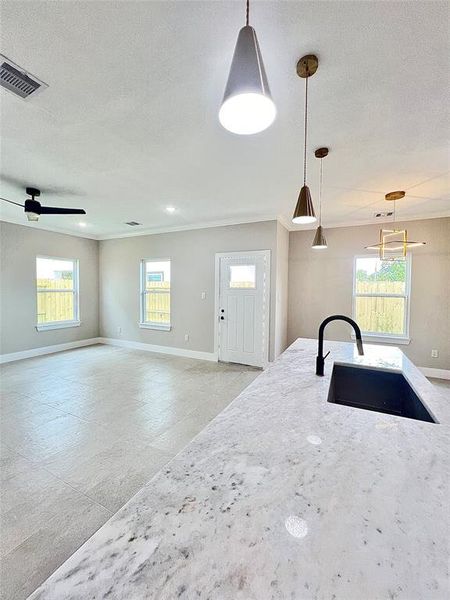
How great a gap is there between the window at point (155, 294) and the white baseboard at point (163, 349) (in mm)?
444

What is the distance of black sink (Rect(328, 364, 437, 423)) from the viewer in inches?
62.6

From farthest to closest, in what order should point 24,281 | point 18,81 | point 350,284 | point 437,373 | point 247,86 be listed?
point 24,281
point 350,284
point 437,373
point 18,81
point 247,86

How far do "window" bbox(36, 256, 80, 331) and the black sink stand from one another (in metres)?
5.94

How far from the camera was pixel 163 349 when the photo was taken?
591 cm

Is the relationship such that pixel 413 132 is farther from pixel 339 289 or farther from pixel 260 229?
pixel 339 289

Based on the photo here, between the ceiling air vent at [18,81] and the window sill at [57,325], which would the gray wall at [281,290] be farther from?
the window sill at [57,325]

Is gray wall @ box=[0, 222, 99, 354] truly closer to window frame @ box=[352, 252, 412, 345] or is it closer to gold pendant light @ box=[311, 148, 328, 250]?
gold pendant light @ box=[311, 148, 328, 250]

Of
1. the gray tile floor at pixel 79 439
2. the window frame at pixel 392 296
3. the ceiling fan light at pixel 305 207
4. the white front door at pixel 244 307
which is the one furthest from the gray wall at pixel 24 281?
the window frame at pixel 392 296

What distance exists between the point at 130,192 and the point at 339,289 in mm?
3892

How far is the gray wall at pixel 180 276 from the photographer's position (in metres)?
4.91

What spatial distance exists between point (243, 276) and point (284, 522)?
4.47 m

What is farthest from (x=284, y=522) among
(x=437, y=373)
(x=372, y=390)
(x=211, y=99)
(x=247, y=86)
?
(x=437, y=373)

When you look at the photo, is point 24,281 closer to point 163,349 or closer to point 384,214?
point 163,349

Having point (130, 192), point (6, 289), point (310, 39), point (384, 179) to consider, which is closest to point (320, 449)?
point (310, 39)
